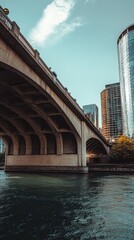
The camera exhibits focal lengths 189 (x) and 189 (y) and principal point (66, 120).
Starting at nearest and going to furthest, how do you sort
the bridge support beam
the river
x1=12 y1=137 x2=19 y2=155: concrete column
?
1. the river
2. the bridge support beam
3. x1=12 y1=137 x2=19 y2=155: concrete column

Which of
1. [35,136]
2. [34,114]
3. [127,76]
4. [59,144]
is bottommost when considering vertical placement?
[59,144]

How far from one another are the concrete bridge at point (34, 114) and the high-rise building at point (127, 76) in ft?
264

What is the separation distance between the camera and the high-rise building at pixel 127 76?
4727 inches

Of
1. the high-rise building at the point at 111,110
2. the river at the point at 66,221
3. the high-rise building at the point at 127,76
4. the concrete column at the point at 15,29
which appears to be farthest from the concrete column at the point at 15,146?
the high-rise building at the point at 111,110

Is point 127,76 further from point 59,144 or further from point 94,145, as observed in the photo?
point 59,144

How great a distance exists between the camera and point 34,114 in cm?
3064

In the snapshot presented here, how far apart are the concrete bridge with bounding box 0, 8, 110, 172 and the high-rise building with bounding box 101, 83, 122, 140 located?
123 m

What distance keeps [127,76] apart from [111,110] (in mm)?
48821

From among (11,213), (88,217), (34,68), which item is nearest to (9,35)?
(34,68)

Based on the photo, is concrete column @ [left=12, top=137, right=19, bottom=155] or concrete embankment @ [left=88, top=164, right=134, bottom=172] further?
concrete column @ [left=12, top=137, right=19, bottom=155]

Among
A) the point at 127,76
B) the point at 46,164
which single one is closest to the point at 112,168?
the point at 46,164

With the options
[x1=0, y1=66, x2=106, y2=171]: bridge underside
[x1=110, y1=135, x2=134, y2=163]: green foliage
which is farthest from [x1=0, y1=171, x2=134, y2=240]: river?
[x1=110, y1=135, x2=134, y2=163]: green foliage

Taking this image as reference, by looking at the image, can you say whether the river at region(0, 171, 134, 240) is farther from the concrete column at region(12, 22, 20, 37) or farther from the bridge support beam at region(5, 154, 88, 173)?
the bridge support beam at region(5, 154, 88, 173)

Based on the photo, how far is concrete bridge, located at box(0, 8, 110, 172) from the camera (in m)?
15.2
